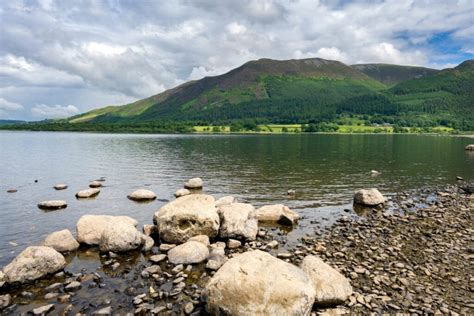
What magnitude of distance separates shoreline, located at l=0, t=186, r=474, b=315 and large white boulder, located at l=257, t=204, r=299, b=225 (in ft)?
4.93

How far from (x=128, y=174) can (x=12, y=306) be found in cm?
4029

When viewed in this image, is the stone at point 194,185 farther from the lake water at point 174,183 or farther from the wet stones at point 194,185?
the lake water at point 174,183

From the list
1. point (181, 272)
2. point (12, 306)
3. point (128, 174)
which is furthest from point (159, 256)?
point (128, 174)

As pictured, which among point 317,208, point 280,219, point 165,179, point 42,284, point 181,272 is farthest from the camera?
point 165,179

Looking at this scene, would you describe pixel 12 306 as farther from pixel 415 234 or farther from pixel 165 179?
pixel 165 179

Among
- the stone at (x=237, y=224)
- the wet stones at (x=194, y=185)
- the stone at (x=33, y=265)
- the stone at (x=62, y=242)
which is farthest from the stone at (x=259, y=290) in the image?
the wet stones at (x=194, y=185)

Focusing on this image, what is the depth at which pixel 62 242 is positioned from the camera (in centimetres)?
2102

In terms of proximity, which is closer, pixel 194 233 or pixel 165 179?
pixel 194 233

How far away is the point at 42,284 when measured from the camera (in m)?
16.9

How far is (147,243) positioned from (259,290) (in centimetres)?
1078

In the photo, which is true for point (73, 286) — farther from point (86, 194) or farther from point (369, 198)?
point (369, 198)

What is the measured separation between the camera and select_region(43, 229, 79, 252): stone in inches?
821

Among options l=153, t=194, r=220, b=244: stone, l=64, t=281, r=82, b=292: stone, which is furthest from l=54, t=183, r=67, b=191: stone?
l=64, t=281, r=82, b=292: stone

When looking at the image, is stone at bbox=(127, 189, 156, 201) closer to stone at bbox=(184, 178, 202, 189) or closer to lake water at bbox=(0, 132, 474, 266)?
lake water at bbox=(0, 132, 474, 266)
